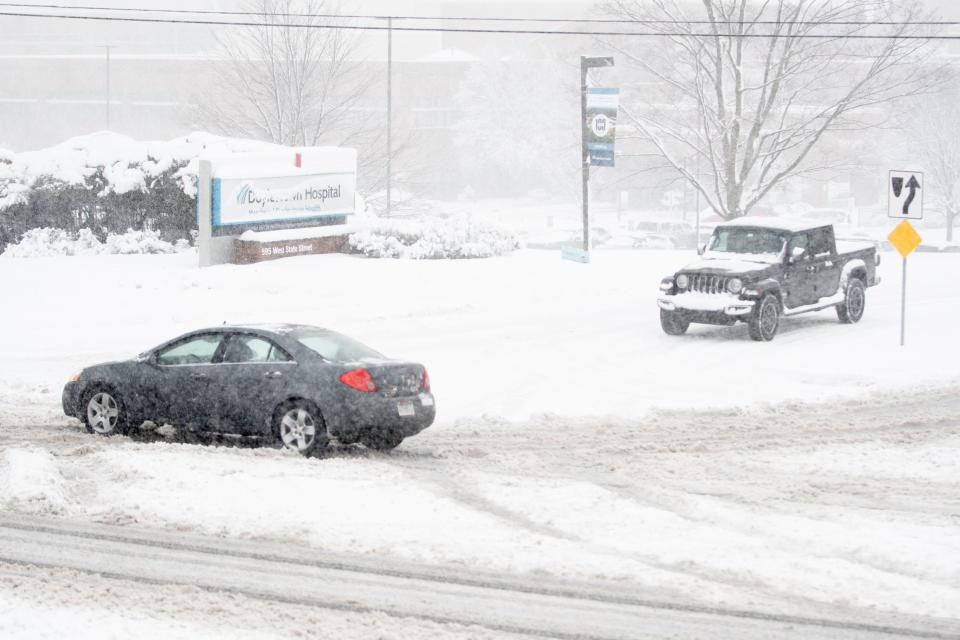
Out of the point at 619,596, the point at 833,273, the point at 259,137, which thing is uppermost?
the point at 259,137

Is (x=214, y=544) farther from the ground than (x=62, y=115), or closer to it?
closer to it

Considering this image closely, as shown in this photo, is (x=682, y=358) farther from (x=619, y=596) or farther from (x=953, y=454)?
(x=619, y=596)

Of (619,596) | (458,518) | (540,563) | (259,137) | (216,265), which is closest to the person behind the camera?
(619,596)

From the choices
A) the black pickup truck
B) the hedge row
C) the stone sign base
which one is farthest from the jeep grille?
the hedge row

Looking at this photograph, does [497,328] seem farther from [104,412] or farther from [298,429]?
[298,429]


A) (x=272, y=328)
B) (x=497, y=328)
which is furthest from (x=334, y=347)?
(x=497, y=328)

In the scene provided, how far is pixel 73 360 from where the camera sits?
2072cm

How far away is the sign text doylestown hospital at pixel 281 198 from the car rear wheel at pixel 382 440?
15519 mm

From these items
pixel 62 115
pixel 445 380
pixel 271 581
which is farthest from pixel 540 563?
pixel 62 115

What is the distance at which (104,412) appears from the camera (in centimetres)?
1463

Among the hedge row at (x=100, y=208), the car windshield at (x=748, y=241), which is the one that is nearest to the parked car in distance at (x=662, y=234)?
the hedge row at (x=100, y=208)

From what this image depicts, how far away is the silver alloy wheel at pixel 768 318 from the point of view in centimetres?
2215

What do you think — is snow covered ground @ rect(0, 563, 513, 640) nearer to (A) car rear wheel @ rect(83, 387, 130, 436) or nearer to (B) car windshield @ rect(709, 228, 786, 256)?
(A) car rear wheel @ rect(83, 387, 130, 436)

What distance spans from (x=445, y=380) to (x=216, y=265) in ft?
36.9
